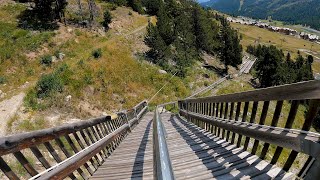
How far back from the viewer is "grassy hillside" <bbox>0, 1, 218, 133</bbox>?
2628cm

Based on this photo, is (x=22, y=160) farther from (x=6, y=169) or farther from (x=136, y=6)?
(x=136, y=6)

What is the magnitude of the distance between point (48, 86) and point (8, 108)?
16.9 ft

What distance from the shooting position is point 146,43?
48406 millimetres

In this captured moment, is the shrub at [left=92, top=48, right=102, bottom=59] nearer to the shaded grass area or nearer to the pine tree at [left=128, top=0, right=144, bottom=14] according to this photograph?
the shaded grass area

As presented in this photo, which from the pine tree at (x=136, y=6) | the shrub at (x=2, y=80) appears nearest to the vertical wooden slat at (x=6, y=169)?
the shrub at (x=2, y=80)

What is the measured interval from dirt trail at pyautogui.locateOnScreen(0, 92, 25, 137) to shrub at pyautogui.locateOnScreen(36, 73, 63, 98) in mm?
1599

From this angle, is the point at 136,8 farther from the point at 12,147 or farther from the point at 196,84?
the point at 12,147

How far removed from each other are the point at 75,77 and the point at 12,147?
1169 inches

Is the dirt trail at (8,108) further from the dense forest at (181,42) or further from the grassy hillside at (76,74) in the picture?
the dense forest at (181,42)

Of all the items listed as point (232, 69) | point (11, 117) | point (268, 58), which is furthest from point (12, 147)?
point (232, 69)

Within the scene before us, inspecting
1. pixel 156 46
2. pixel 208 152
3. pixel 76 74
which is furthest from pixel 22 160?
pixel 156 46

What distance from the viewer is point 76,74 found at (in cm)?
3291

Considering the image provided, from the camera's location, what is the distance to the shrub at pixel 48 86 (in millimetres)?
27312

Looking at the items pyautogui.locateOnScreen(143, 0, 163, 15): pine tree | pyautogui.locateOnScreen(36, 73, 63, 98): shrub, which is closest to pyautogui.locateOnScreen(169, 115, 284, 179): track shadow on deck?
pyautogui.locateOnScreen(36, 73, 63, 98): shrub
